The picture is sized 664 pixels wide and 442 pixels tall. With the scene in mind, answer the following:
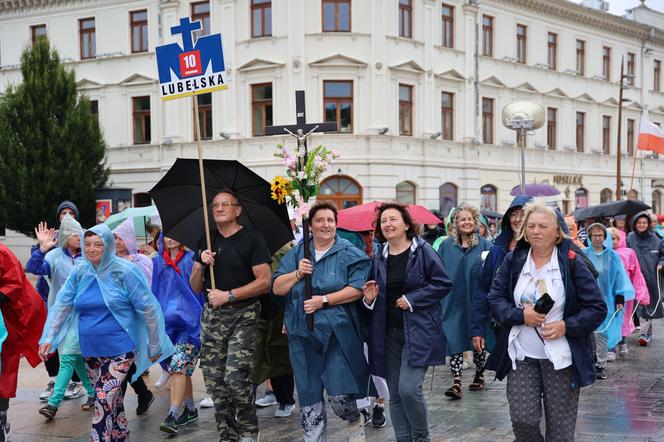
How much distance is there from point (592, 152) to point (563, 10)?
6.99 meters

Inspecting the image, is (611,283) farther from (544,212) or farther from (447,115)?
(447,115)

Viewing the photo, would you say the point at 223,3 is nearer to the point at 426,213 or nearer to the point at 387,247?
the point at 426,213

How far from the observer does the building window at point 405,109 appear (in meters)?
28.2

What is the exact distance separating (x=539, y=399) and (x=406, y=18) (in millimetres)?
25083

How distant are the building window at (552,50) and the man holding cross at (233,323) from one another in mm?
31809

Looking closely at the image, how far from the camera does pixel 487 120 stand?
104 ft

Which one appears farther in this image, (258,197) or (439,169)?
(439,169)

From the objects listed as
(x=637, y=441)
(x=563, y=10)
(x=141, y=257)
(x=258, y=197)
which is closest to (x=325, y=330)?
(x=258, y=197)

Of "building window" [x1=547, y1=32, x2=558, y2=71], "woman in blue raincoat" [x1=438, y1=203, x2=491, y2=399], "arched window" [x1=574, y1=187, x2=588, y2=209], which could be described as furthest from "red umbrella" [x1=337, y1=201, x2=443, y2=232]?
"arched window" [x1=574, y1=187, x2=588, y2=209]

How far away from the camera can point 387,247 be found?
18.7 ft

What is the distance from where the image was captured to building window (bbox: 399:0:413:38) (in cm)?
2811

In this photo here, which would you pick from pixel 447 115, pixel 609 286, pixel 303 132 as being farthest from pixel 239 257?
pixel 447 115

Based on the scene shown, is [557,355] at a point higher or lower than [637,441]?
higher

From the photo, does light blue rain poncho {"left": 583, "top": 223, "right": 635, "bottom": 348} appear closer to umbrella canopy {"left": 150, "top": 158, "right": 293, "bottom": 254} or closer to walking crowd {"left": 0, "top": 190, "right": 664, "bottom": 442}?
walking crowd {"left": 0, "top": 190, "right": 664, "bottom": 442}
